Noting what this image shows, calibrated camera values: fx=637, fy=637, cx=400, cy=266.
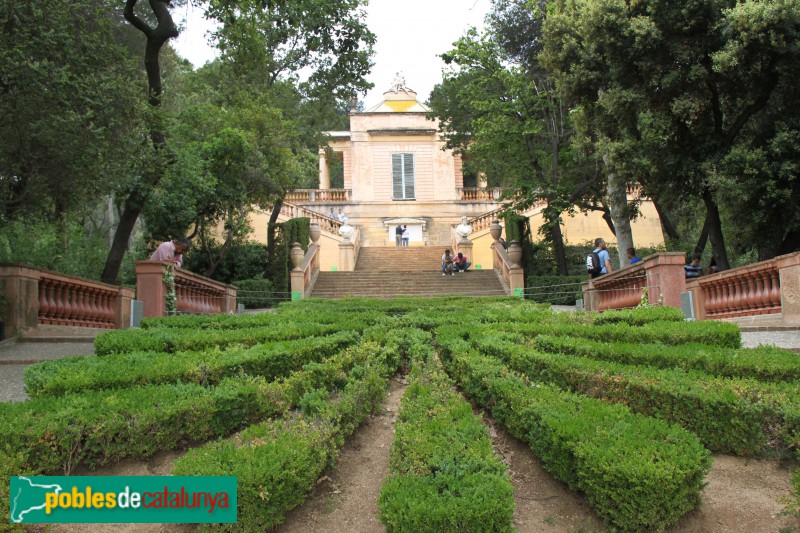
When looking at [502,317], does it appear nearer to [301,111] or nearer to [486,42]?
[486,42]

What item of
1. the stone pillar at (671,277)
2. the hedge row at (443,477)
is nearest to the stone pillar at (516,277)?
the stone pillar at (671,277)

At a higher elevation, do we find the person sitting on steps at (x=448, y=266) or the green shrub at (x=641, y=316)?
the person sitting on steps at (x=448, y=266)

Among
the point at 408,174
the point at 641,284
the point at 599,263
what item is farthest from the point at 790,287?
the point at 408,174

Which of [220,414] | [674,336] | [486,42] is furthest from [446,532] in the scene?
[486,42]

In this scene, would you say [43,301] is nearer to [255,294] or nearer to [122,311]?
[122,311]

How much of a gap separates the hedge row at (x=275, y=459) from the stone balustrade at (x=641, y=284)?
7.41 m

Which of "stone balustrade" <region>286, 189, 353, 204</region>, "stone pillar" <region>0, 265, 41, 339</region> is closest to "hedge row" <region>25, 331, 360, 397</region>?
"stone pillar" <region>0, 265, 41, 339</region>

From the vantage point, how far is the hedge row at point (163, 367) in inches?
185

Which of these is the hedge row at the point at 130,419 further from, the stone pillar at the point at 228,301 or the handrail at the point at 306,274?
the handrail at the point at 306,274

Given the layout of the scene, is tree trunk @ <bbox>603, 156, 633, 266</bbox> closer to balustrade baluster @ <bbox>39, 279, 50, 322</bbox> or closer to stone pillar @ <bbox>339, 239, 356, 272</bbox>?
balustrade baluster @ <bbox>39, 279, 50, 322</bbox>

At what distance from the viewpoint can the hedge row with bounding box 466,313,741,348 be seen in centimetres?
606

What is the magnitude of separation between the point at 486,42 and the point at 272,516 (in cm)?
1912

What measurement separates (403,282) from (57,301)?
1323cm

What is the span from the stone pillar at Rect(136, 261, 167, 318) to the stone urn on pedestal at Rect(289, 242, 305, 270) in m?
10.3
